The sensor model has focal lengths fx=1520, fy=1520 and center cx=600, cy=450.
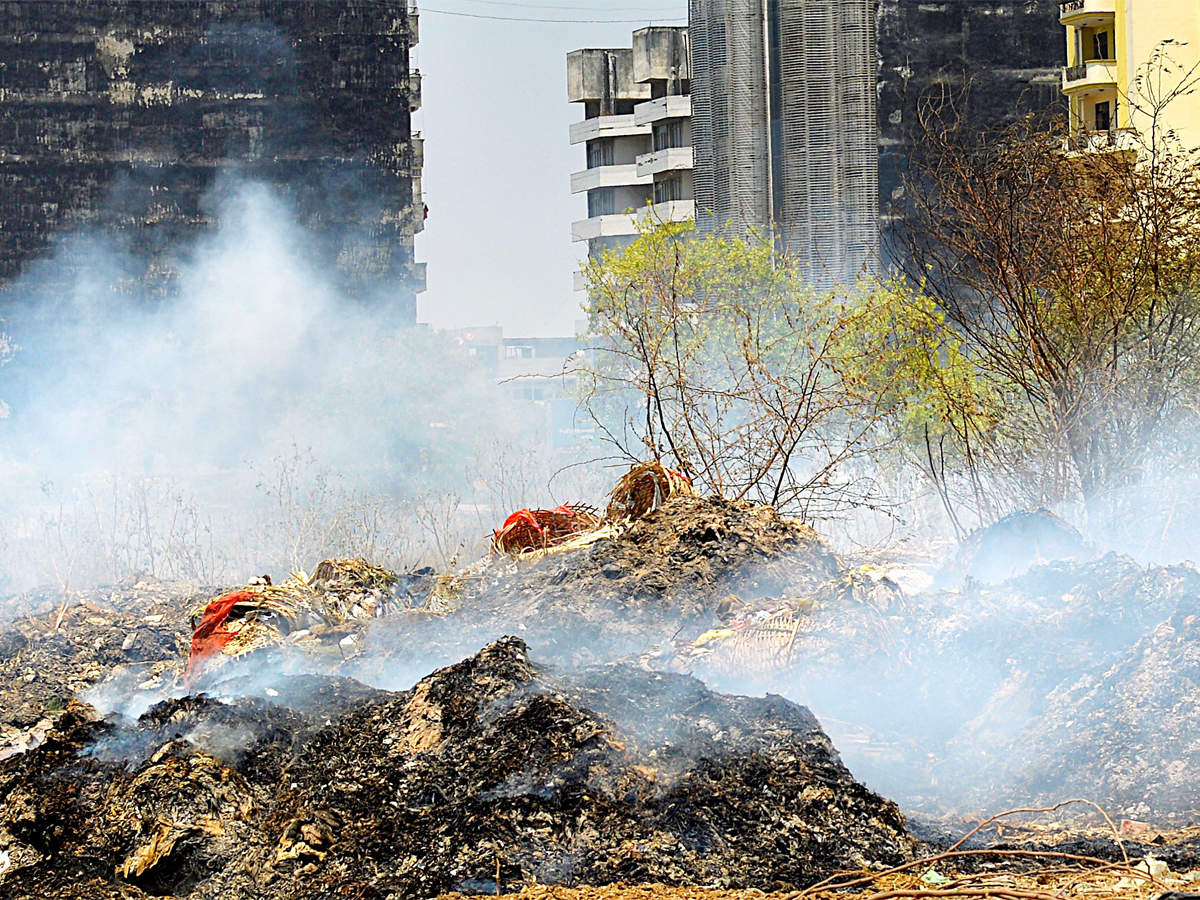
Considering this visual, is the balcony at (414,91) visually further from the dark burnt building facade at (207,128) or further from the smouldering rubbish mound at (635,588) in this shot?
the smouldering rubbish mound at (635,588)

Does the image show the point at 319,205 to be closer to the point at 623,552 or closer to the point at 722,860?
the point at 623,552

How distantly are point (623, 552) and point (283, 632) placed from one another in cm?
216

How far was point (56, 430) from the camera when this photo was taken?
2594 cm

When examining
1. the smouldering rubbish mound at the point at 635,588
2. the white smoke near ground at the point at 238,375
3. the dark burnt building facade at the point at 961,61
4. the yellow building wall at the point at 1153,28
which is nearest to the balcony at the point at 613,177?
the yellow building wall at the point at 1153,28

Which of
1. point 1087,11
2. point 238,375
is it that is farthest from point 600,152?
point 238,375

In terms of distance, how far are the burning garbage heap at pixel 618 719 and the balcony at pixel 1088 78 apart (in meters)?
25.2

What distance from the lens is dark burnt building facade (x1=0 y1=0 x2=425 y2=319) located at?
26172 mm

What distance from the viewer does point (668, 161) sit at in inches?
2041

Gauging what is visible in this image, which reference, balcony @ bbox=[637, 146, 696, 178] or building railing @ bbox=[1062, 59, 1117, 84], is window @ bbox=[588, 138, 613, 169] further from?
building railing @ bbox=[1062, 59, 1117, 84]

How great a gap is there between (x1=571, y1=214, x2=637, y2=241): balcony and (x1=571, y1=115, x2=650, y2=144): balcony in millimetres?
3074

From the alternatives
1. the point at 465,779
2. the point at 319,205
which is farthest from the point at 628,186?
the point at 465,779

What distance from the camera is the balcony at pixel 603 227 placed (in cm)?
5762

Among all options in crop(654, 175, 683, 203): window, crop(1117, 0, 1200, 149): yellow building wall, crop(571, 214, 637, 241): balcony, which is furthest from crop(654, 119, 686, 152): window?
crop(1117, 0, 1200, 149): yellow building wall

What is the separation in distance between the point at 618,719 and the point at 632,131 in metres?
52.7
